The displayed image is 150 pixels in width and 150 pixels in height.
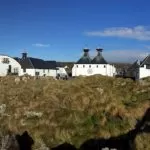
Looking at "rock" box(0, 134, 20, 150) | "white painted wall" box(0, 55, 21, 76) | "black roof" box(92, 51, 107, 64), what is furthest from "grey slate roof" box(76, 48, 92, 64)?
"rock" box(0, 134, 20, 150)

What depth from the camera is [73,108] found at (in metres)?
41.8

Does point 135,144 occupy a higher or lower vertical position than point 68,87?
lower

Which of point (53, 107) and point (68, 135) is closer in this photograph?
point (68, 135)

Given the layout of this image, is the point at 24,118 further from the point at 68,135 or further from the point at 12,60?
the point at 12,60

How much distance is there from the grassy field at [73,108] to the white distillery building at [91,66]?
42.8m

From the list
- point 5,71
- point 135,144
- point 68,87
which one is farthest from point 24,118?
point 5,71

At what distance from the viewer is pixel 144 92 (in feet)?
148


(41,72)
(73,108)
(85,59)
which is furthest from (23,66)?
(73,108)

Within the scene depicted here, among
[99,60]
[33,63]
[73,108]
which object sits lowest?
[73,108]

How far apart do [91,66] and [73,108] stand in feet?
181

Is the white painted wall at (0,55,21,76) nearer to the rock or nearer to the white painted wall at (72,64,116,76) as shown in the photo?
the white painted wall at (72,64,116,76)

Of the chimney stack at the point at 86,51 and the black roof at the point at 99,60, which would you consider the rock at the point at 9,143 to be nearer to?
the black roof at the point at 99,60

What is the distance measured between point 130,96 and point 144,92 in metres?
1.69

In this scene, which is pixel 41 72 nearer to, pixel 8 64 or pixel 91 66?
pixel 8 64
